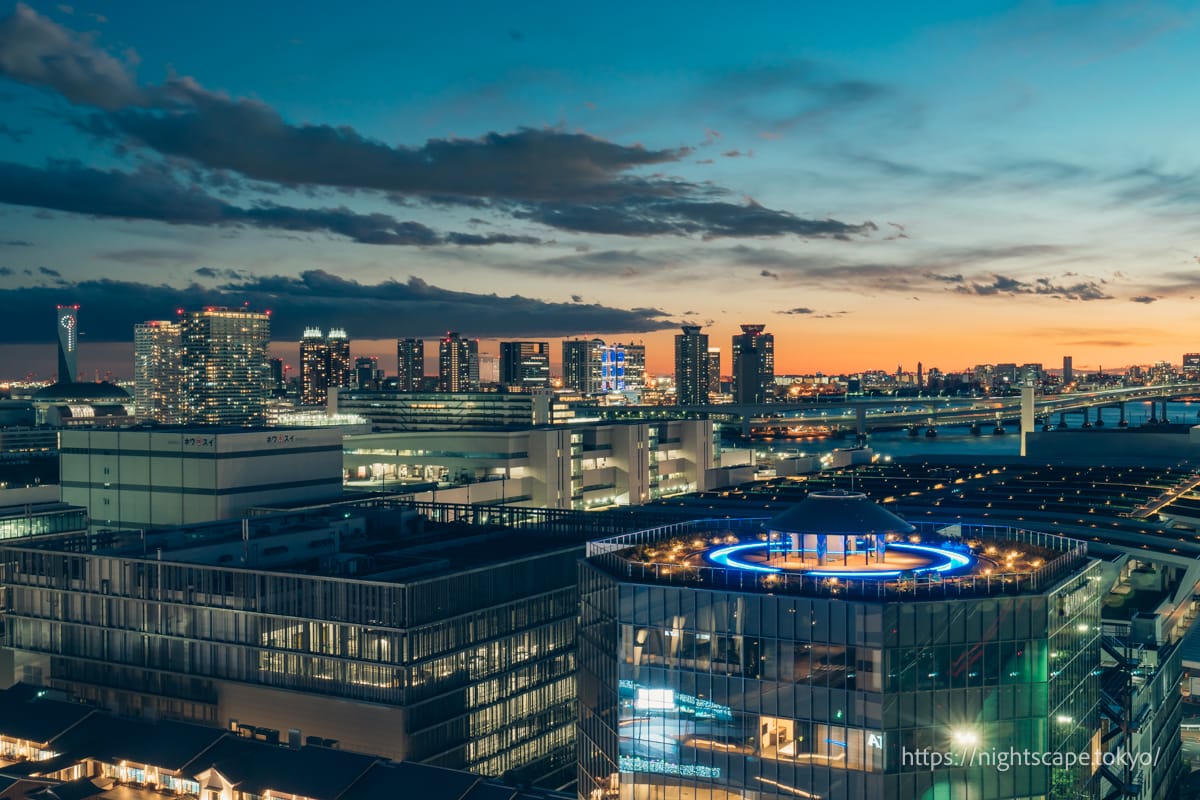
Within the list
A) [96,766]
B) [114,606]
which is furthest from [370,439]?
[96,766]

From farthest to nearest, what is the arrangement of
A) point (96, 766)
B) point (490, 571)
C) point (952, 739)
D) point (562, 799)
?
1. point (490, 571)
2. point (96, 766)
3. point (562, 799)
4. point (952, 739)

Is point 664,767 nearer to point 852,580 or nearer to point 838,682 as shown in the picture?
point 838,682

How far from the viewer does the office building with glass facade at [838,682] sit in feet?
96.6

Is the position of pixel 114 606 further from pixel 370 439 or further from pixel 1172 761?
pixel 370 439

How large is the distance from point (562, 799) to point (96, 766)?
19474 mm

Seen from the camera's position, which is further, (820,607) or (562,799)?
(562,799)

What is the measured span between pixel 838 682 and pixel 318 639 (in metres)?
24.2

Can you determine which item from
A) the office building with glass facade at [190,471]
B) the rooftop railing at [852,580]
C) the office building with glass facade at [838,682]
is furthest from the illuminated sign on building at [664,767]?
the office building with glass facade at [190,471]

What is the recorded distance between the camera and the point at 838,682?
97.1 feet

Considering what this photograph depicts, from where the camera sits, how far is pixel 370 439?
4658 inches

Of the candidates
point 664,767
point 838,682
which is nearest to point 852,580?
point 838,682

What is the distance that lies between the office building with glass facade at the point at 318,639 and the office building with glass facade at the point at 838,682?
12.3m

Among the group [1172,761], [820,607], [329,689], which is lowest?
[1172,761]

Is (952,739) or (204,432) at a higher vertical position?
(204,432)
